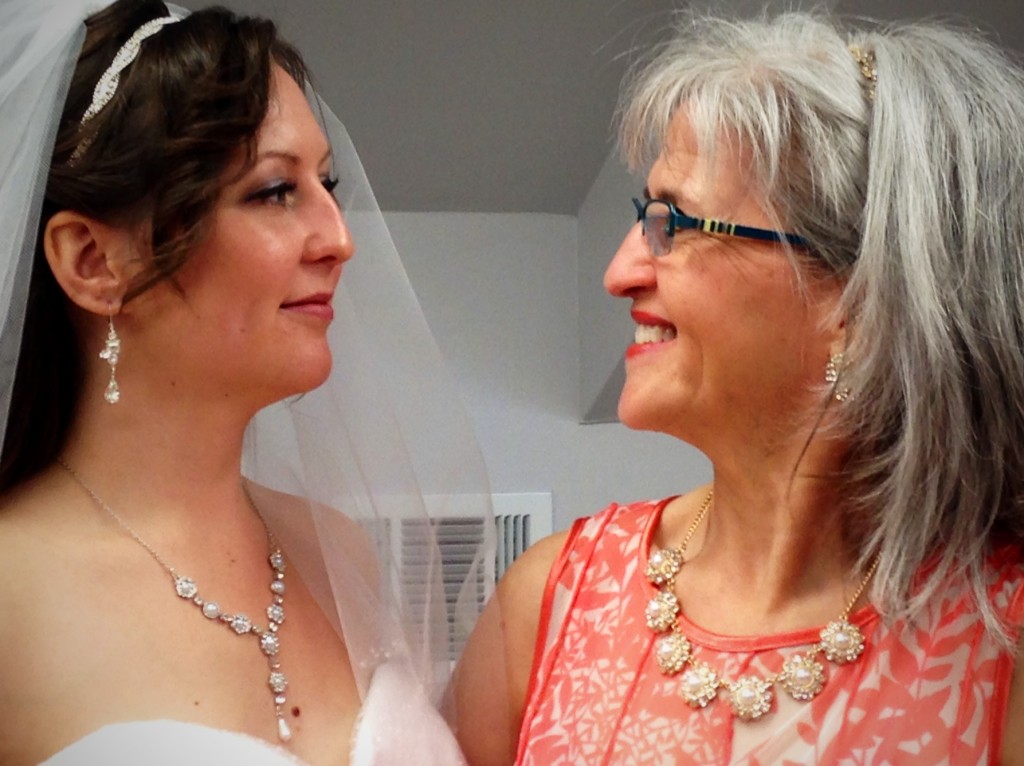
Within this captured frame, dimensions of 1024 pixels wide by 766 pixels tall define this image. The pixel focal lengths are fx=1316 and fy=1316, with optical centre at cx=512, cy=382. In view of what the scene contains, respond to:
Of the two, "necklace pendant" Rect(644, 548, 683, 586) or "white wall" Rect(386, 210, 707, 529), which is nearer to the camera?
"necklace pendant" Rect(644, 548, 683, 586)

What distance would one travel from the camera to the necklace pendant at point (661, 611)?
1.47 meters

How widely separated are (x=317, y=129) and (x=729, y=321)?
0.50m

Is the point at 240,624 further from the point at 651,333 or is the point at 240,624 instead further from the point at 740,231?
the point at 740,231

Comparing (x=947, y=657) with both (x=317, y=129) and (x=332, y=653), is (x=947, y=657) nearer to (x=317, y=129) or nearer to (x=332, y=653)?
(x=332, y=653)

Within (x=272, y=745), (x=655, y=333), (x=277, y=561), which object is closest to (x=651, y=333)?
(x=655, y=333)

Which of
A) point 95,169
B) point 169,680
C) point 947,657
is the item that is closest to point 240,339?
point 95,169

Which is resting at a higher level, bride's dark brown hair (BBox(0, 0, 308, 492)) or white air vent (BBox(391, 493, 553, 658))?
bride's dark brown hair (BBox(0, 0, 308, 492))

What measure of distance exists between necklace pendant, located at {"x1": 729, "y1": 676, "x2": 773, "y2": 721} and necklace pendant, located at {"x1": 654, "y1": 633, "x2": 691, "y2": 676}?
0.24ft

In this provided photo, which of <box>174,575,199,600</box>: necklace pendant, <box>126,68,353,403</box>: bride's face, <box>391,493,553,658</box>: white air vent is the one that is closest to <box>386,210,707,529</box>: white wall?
<box>391,493,553,658</box>: white air vent

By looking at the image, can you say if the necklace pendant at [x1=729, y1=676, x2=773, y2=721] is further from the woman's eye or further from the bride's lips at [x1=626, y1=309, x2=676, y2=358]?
the woman's eye

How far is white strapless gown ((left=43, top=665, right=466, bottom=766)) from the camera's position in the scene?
119 cm

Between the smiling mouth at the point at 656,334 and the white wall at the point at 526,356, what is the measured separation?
2043 mm

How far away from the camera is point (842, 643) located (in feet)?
4.48

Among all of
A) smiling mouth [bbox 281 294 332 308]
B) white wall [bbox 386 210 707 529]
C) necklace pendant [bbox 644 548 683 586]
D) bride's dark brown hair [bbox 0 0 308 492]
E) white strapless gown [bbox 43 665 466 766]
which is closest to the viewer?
white strapless gown [bbox 43 665 466 766]
